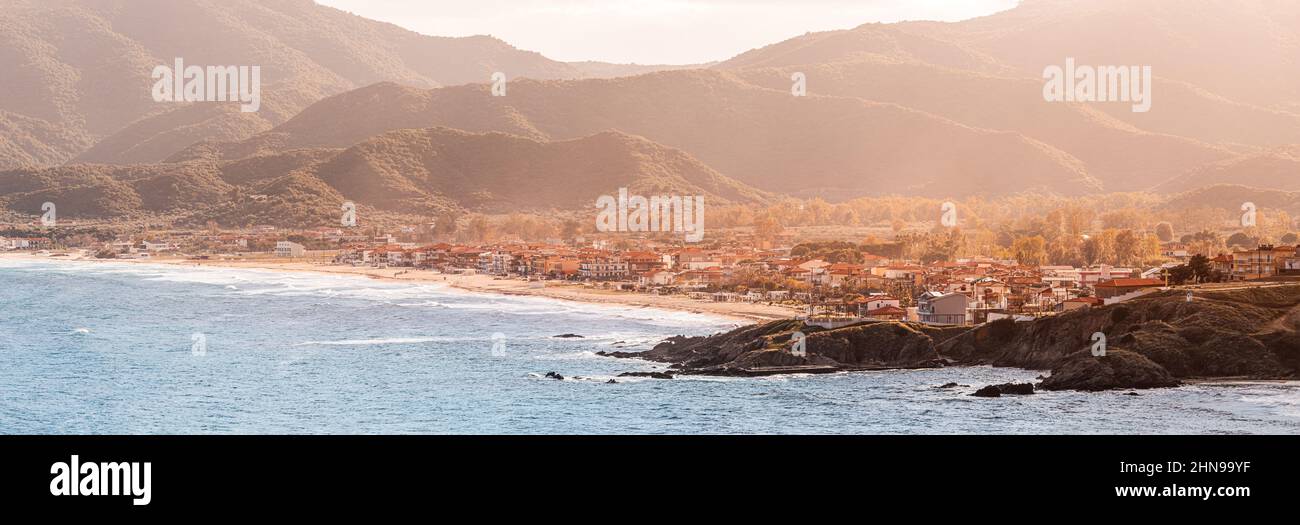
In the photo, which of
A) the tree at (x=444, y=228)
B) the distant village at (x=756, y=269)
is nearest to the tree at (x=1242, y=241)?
the distant village at (x=756, y=269)

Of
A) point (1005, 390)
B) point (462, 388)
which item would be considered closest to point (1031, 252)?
point (1005, 390)

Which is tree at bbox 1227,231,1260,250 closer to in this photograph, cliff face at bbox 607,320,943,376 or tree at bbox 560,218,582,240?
tree at bbox 560,218,582,240

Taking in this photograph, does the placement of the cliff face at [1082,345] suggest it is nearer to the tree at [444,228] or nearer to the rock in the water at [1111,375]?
the rock in the water at [1111,375]
